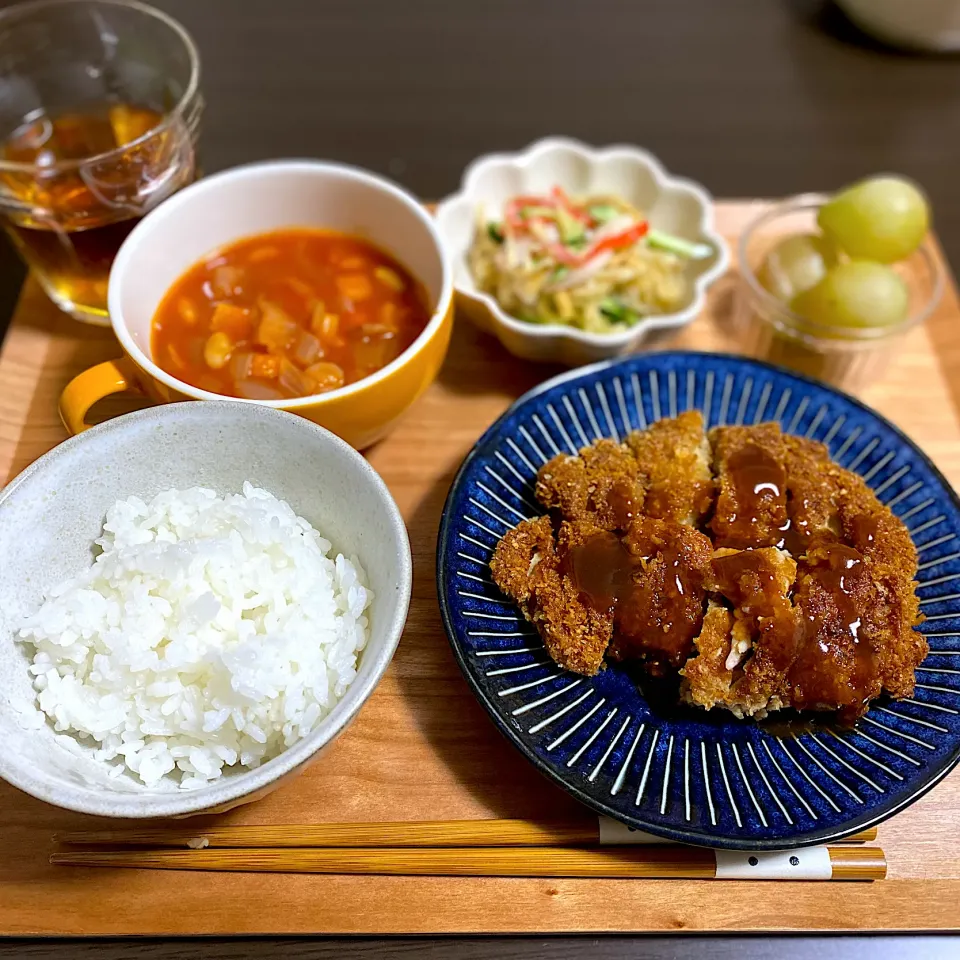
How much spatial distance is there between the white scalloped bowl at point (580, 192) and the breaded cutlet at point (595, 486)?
41 cm

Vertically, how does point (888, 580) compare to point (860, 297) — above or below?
below

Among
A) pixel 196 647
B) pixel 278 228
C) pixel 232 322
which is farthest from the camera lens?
pixel 278 228

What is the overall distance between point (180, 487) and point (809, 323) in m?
1.75

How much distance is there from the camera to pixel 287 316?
7.20 ft

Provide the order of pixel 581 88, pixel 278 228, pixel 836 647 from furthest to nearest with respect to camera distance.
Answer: pixel 581 88 → pixel 278 228 → pixel 836 647

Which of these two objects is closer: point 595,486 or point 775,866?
point 775,866

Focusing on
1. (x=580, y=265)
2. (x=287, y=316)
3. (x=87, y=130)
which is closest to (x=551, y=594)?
(x=287, y=316)

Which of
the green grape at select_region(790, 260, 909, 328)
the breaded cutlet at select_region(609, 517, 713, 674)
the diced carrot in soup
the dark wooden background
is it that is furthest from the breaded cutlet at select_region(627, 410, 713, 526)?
the dark wooden background

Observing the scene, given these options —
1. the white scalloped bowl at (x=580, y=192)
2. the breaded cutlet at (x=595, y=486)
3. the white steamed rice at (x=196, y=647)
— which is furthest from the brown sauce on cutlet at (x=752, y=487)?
the white steamed rice at (x=196, y=647)

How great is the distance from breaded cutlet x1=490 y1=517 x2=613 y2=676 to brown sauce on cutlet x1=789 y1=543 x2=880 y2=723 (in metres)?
0.40

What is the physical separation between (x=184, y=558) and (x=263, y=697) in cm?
33

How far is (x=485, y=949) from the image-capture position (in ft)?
5.43

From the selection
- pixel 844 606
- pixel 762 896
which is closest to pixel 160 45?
pixel 844 606

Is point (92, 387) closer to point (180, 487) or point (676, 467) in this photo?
point (180, 487)
